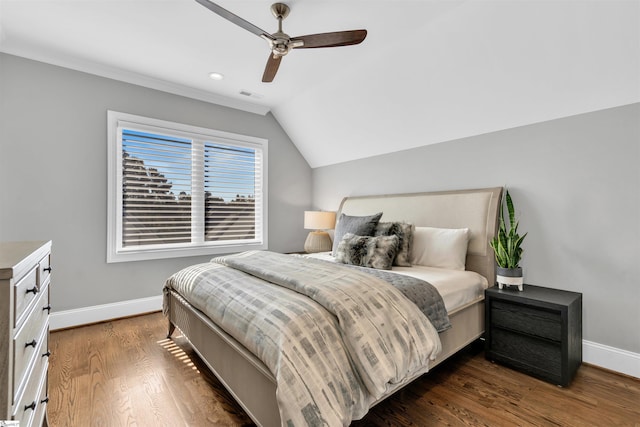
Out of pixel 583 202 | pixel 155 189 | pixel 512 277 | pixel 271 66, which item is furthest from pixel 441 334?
pixel 155 189

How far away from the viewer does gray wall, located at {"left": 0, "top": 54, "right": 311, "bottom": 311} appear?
267cm

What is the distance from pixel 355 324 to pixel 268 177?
3.26 metres

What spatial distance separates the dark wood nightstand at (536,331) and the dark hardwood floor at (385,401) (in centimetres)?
9

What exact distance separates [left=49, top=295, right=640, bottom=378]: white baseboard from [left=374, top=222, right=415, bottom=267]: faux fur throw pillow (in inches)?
56.9

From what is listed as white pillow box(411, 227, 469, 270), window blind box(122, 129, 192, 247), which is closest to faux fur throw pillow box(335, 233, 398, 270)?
white pillow box(411, 227, 469, 270)

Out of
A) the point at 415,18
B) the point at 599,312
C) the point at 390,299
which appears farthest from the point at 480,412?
the point at 415,18

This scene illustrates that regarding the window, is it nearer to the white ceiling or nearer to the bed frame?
the white ceiling

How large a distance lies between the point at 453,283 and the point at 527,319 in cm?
57

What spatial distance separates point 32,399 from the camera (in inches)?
40.2

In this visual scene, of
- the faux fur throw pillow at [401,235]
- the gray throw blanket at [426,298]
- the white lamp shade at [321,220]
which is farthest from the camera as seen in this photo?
the white lamp shade at [321,220]

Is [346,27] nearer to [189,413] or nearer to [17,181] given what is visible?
[189,413]

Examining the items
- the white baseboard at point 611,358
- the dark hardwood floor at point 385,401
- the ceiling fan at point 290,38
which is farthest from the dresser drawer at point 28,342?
the white baseboard at point 611,358

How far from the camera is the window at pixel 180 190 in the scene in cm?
317

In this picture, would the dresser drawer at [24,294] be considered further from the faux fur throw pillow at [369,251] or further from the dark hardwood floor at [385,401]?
the faux fur throw pillow at [369,251]
